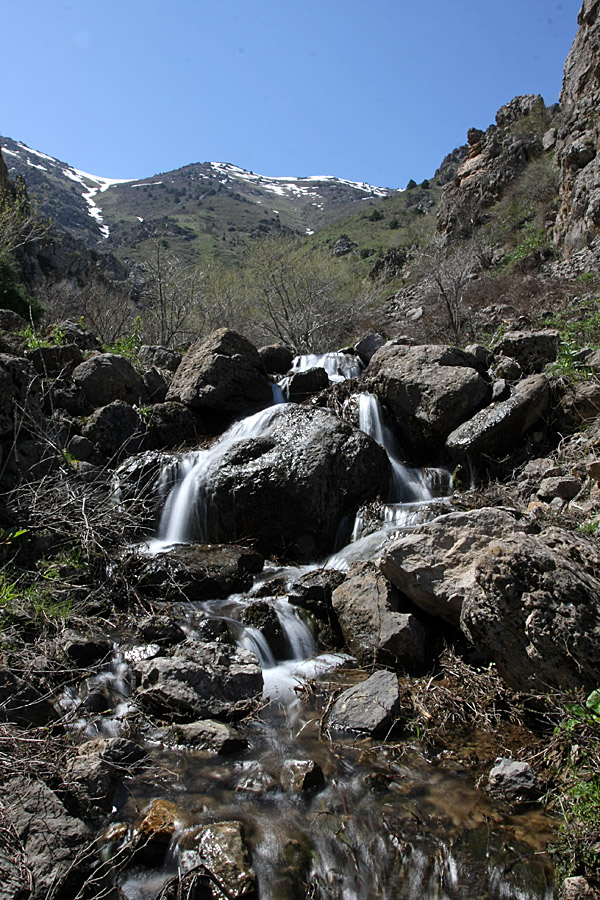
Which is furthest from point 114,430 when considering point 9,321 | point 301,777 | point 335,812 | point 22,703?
point 335,812

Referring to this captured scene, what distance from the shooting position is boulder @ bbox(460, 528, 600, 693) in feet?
11.9

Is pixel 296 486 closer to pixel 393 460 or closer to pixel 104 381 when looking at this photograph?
pixel 393 460

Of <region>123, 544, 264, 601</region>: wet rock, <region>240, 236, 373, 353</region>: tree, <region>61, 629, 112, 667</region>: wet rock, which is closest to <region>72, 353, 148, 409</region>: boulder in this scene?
<region>123, 544, 264, 601</region>: wet rock

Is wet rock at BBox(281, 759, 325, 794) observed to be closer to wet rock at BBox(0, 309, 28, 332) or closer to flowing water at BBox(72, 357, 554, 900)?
flowing water at BBox(72, 357, 554, 900)

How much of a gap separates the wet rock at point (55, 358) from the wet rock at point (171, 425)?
7.74ft

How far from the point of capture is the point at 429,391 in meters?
10.5

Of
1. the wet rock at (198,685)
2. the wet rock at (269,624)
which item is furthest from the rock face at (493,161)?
the wet rock at (198,685)

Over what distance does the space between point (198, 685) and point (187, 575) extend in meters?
2.54

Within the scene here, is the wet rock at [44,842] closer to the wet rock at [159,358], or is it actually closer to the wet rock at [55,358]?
the wet rock at [55,358]

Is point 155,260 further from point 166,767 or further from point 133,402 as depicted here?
point 166,767

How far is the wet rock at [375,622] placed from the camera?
→ 5301 mm

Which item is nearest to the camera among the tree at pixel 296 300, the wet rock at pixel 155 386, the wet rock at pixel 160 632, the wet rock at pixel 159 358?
the wet rock at pixel 160 632

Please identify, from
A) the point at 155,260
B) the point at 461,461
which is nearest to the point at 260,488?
the point at 461,461

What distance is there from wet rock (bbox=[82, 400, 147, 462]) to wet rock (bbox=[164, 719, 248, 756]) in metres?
6.90
